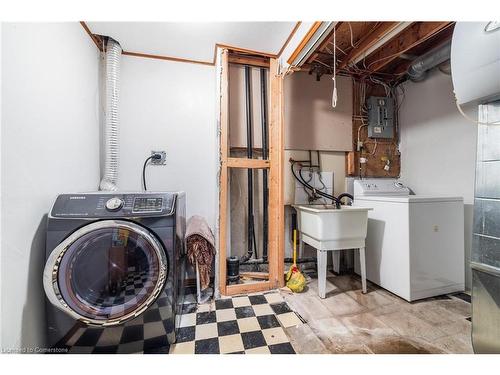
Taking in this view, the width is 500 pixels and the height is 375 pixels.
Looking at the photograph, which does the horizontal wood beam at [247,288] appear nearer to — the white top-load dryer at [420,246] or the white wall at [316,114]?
the white top-load dryer at [420,246]

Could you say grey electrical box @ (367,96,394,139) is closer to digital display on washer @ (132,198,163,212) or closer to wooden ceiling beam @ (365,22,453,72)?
wooden ceiling beam @ (365,22,453,72)

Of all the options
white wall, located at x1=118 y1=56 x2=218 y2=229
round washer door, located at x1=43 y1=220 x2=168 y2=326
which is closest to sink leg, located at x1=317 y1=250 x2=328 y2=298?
white wall, located at x1=118 y1=56 x2=218 y2=229

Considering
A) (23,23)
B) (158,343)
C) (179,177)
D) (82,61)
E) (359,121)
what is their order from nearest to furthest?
(23,23) → (158,343) → (82,61) → (179,177) → (359,121)

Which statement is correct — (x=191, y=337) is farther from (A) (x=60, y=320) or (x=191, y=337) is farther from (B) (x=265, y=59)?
(B) (x=265, y=59)

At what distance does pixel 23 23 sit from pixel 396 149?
3.42m

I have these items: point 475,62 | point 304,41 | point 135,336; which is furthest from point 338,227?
point 135,336

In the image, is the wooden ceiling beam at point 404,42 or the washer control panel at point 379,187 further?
the washer control panel at point 379,187

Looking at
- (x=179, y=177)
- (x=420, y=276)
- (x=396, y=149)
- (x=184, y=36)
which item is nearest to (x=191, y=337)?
(x=179, y=177)

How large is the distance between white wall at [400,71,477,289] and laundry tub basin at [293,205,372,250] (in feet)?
3.42

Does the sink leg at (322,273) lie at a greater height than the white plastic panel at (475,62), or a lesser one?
lesser

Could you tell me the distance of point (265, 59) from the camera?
77.5 inches

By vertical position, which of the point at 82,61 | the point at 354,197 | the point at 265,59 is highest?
the point at 265,59

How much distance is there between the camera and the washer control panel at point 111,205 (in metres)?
1.11

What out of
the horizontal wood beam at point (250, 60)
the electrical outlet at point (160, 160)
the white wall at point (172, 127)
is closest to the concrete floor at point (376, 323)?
the white wall at point (172, 127)
